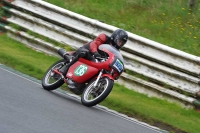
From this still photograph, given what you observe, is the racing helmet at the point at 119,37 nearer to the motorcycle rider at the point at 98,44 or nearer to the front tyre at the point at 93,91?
the motorcycle rider at the point at 98,44

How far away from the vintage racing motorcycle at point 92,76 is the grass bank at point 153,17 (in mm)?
2384

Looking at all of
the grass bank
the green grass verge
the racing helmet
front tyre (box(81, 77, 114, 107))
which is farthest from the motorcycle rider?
the grass bank

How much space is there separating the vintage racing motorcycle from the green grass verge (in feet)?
1.80

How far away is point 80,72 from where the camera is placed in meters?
9.59

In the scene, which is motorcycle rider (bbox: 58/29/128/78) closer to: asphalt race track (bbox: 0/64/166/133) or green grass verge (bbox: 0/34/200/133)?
asphalt race track (bbox: 0/64/166/133)

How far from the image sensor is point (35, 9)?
13023 mm

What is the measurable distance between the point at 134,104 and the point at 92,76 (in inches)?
38.7

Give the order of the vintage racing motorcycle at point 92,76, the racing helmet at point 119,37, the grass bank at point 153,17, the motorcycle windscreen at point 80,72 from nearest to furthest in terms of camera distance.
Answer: the vintage racing motorcycle at point 92,76, the motorcycle windscreen at point 80,72, the racing helmet at point 119,37, the grass bank at point 153,17

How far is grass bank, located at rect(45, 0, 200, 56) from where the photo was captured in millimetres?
11648

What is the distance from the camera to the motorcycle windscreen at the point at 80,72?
9.44 meters

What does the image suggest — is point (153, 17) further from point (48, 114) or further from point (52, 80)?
point (48, 114)

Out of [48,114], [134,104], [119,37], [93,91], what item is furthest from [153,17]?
[48,114]

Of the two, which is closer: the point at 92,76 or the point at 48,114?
the point at 48,114

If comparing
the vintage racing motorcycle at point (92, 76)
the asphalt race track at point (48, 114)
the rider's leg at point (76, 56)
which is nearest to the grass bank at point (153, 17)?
the vintage racing motorcycle at point (92, 76)
